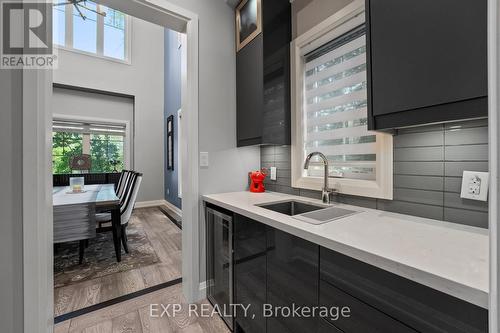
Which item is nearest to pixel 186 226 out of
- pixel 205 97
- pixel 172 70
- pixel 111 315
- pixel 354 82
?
pixel 111 315

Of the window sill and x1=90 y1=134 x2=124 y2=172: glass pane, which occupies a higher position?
the window sill

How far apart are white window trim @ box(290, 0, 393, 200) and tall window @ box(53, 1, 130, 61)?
4961 millimetres

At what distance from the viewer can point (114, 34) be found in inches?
200

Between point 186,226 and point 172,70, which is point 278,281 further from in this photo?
point 172,70

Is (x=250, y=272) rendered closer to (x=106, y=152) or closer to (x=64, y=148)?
(x=106, y=152)

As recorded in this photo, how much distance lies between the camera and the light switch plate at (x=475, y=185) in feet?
2.70

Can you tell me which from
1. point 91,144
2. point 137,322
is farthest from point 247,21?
point 91,144

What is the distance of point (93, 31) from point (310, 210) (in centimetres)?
645

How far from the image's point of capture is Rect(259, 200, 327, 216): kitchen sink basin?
1.50m

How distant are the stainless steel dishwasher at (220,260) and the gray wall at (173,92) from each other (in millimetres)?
2810

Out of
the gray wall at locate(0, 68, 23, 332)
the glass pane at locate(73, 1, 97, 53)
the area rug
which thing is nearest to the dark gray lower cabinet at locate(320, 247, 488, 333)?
the gray wall at locate(0, 68, 23, 332)

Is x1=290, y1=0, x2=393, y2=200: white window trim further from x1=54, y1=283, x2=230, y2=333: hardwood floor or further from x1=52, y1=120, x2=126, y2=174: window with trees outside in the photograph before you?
x1=52, y1=120, x2=126, y2=174: window with trees outside

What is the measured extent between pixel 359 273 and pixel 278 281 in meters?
0.46

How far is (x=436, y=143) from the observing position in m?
0.98
